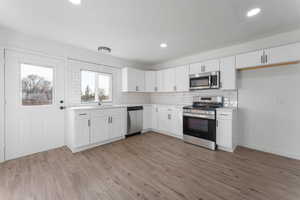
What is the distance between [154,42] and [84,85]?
229cm

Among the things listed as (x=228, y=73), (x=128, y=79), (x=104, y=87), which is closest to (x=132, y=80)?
(x=128, y=79)

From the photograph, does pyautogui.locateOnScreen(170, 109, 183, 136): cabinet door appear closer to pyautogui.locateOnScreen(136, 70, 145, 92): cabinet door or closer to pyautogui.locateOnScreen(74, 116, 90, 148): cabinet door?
pyautogui.locateOnScreen(136, 70, 145, 92): cabinet door

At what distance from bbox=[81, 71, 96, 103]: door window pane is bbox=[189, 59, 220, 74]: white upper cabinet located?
2.98 meters

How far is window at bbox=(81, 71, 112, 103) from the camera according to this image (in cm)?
367

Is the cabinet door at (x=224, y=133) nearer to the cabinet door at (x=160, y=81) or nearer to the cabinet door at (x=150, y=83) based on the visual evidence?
the cabinet door at (x=160, y=81)

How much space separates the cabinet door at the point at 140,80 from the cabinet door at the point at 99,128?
5.45ft

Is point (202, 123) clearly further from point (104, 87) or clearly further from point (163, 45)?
point (104, 87)

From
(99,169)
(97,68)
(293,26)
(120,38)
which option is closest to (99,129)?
(99,169)

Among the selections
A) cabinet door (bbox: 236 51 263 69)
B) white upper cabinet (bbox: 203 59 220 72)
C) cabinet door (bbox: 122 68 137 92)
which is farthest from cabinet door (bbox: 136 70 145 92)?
cabinet door (bbox: 236 51 263 69)

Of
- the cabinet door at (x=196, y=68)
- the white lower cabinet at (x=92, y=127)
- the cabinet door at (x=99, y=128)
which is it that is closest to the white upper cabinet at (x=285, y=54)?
the cabinet door at (x=196, y=68)

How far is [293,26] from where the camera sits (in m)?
2.42

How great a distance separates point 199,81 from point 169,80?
107 cm

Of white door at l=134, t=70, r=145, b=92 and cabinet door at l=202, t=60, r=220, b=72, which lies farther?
white door at l=134, t=70, r=145, b=92

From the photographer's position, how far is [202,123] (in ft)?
10.8
